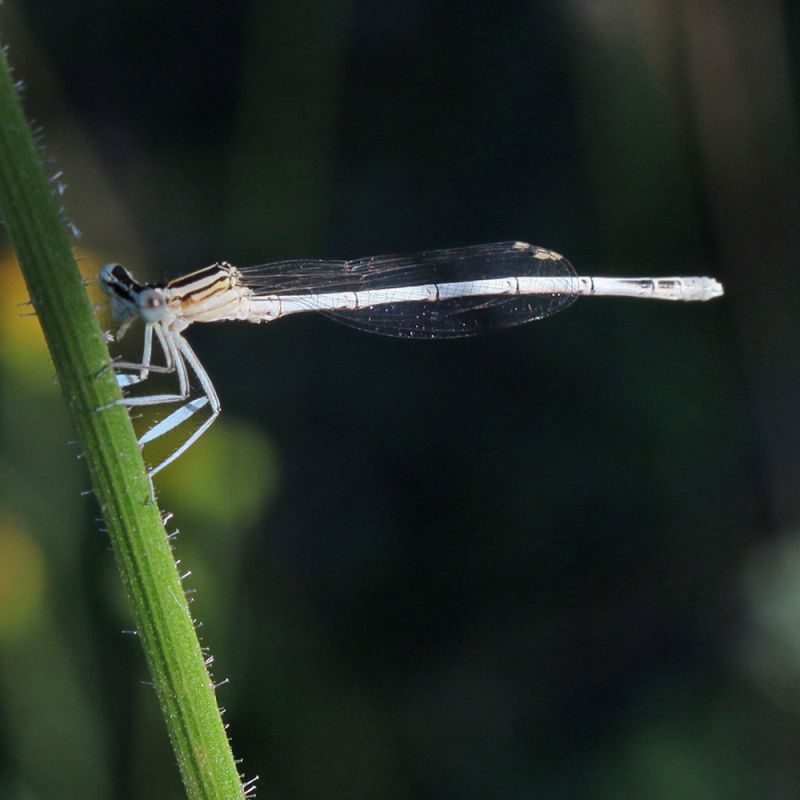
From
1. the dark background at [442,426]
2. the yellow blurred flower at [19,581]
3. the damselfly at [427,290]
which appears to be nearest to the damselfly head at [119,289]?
the damselfly at [427,290]

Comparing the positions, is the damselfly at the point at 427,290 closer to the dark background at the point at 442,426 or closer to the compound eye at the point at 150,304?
the compound eye at the point at 150,304

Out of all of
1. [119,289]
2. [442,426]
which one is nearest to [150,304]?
[119,289]

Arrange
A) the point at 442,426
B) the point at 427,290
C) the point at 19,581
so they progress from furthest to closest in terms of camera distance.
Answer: the point at 442,426 → the point at 427,290 → the point at 19,581

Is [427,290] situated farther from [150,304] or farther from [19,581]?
[19,581]

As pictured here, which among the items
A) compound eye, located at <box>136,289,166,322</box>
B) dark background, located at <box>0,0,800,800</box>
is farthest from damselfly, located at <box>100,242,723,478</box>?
dark background, located at <box>0,0,800,800</box>

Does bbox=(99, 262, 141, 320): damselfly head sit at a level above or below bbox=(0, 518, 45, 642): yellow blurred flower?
above

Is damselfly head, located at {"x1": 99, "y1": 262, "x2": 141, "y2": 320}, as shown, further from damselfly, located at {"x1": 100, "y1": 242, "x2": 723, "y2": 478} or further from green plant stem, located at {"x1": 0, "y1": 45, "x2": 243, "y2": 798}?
green plant stem, located at {"x1": 0, "y1": 45, "x2": 243, "y2": 798}
